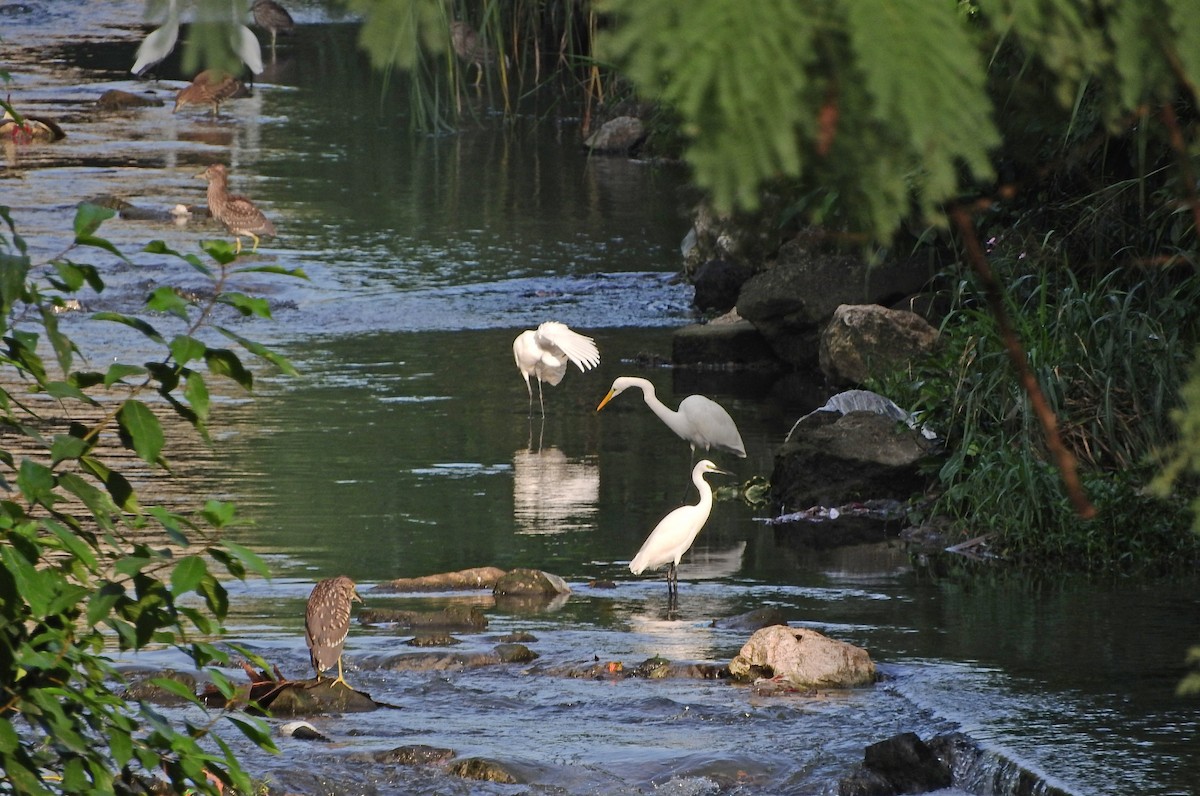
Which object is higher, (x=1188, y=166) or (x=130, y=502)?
(x=1188, y=166)

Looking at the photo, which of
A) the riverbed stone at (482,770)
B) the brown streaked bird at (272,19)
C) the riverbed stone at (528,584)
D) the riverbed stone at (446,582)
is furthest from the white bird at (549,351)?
the brown streaked bird at (272,19)

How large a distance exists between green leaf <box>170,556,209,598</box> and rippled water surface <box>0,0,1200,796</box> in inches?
51.7

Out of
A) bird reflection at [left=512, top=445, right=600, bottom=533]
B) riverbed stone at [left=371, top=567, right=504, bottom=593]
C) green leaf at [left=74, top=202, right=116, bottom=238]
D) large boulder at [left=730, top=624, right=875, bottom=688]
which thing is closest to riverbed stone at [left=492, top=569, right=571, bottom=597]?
riverbed stone at [left=371, top=567, right=504, bottom=593]

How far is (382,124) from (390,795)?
2316 cm

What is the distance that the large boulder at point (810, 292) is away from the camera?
13.4 meters

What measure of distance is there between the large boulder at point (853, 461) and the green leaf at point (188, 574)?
23.1 feet

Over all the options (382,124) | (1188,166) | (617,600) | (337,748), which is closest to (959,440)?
(617,600)

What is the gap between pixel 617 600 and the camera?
8.18 m

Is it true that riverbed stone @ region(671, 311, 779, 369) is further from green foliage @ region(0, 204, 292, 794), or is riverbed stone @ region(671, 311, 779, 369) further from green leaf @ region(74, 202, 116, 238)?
green leaf @ region(74, 202, 116, 238)

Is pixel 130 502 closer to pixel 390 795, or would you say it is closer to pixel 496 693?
pixel 390 795

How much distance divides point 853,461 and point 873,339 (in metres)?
2.58

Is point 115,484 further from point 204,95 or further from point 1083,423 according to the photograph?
point 204,95

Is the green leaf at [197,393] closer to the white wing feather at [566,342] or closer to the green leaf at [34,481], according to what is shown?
the green leaf at [34,481]

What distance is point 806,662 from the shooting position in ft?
22.1
